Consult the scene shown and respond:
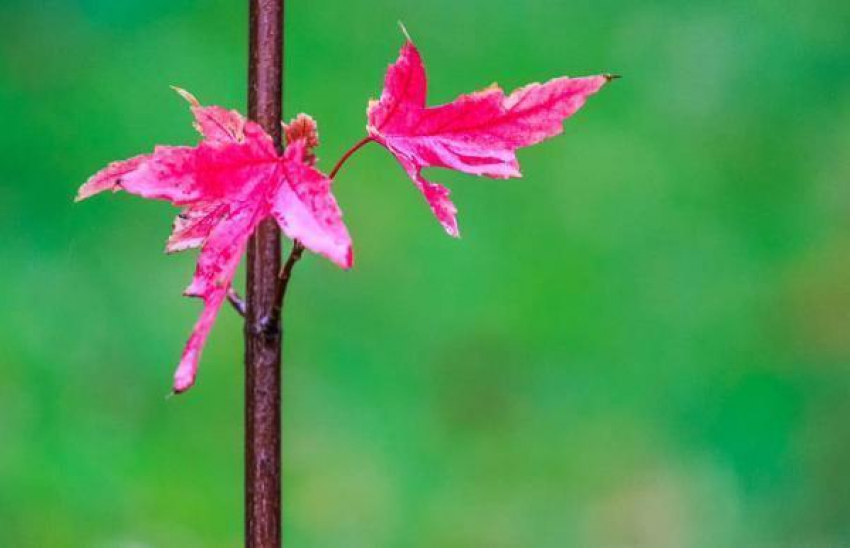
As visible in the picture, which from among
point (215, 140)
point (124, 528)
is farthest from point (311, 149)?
point (124, 528)

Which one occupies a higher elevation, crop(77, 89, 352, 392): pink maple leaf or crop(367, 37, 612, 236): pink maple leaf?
crop(367, 37, 612, 236): pink maple leaf

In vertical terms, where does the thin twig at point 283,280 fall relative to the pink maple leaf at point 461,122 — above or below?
below

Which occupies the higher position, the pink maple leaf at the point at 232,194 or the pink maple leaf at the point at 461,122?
the pink maple leaf at the point at 461,122

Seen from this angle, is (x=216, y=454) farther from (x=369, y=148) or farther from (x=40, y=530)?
(x=369, y=148)
